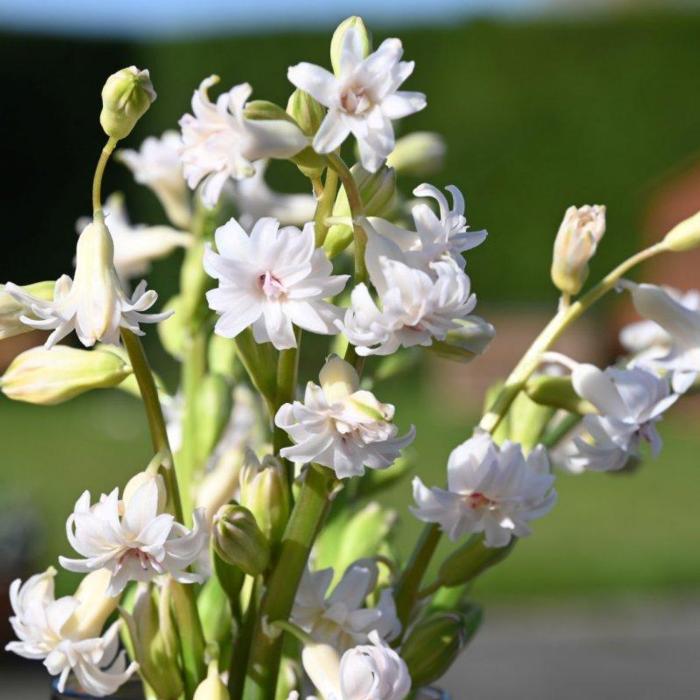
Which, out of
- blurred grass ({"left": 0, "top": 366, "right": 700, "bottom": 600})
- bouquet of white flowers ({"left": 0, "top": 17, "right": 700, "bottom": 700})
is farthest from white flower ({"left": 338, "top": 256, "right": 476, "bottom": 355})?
blurred grass ({"left": 0, "top": 366, "right": 700, "bottom": 600})

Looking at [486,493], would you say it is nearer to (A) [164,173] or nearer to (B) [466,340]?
(B) [466,340]

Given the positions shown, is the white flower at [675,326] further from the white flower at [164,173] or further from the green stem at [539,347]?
the white flower at [164,173]

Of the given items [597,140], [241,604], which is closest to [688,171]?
[597,140]

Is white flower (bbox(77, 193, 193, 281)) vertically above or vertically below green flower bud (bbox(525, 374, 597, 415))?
above

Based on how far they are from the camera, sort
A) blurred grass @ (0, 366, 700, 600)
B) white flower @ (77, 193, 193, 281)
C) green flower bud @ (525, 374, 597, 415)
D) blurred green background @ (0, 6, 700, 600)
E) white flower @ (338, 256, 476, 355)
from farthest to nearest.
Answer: blurred green background @ (0, 6, 700, 600) < blurred grass @ (0, 366, 700, 600) < white flower @ (77, 193, 193, 281) < green flower bud @ (525, 374, 597, 415) < white flower @ (338, 256, 476, 355)

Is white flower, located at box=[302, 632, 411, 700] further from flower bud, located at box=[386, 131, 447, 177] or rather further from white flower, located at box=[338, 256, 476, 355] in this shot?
flower bud, located at box=[386, 131, 447, 177]

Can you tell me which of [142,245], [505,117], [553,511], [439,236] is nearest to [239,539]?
[439,236]
